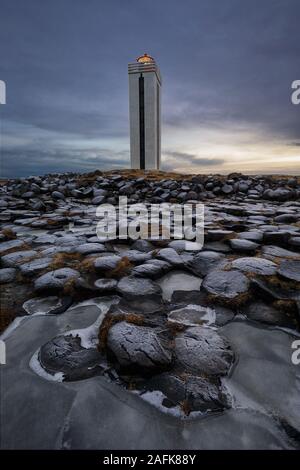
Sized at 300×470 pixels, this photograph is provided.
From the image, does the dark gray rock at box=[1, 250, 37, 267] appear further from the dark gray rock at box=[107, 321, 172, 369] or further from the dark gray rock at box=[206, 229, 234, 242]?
the dark gray rock at box=[206, 229, 234, 242]

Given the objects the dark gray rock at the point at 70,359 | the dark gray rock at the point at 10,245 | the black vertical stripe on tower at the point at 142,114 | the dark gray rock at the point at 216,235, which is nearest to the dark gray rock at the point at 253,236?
the dark gray rock at the point at 216,235

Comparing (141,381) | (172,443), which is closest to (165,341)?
(141,381)

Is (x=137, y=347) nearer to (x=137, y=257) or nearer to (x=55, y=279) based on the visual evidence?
(x=55, y=279)

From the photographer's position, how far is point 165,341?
1.54 metres

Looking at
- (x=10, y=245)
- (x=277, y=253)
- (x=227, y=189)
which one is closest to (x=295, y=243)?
(x=277, y=253)

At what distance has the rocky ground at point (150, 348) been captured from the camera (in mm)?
1077

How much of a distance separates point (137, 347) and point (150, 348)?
0.07m

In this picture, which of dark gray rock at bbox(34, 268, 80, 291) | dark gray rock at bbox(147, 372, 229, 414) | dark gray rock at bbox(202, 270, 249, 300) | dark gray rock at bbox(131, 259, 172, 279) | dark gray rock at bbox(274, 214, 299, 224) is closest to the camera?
dark gray rock at bbox(147, 372, 229, 414)

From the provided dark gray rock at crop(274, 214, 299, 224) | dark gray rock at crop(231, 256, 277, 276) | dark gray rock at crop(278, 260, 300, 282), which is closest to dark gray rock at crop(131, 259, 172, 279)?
dark gray rock at crop(231, 256, 277, 276)

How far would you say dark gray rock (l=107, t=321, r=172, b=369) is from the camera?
1354mm

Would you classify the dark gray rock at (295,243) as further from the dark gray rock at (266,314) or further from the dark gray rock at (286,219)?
the dark gray rock at (286,219)

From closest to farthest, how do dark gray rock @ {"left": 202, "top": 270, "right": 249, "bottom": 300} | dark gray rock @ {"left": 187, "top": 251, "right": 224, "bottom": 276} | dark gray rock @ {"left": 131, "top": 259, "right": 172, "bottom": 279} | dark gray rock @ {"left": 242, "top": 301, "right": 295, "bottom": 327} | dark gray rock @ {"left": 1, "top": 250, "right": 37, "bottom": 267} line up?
dark gray rock @ {"left": 242, "top": 301, "right": 295, "bottom": 327} → dark gray rock @ {"left": 202, "top": 270, "right": 249, "bottom": 300} → dark gray rock @ {"left": 131, "top": 259, "right": 172, "bottom": 279} → dark gray rock @ {"left": 187, "top": 251, "right": 224, "bottom": 276} → dark gray rock @ {"left": 1, "top": 250, "right": 37, "bottom": 267}

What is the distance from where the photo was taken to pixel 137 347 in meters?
1.42

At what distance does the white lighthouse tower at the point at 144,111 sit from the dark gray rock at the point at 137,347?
1435 inches
